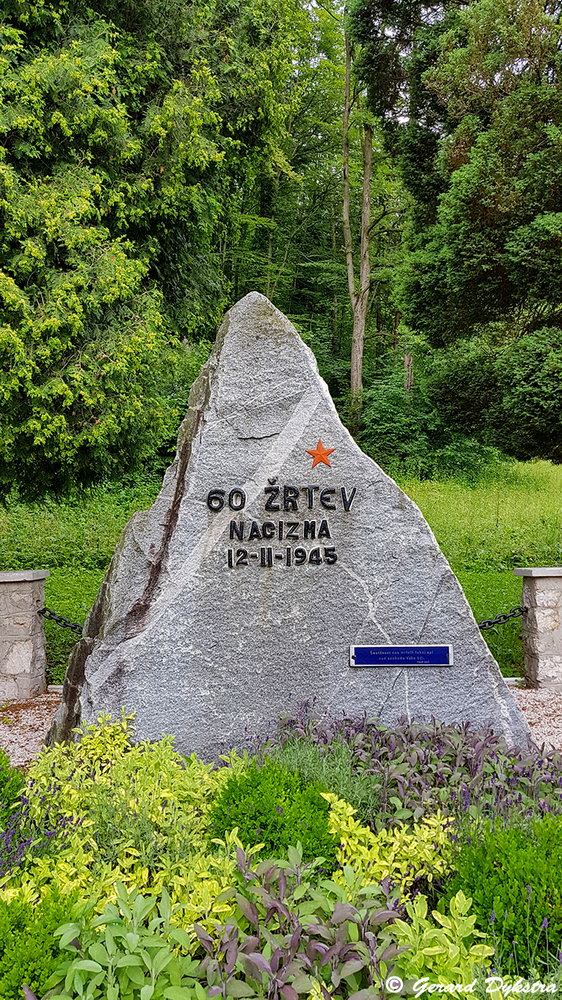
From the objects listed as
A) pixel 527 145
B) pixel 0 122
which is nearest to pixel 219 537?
pixel 0 122

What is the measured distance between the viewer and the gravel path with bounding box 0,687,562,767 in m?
5.08

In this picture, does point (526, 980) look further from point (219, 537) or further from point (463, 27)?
point (463, 27)

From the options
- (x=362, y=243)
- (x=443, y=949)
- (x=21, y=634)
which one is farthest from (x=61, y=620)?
(x=362, y=243)

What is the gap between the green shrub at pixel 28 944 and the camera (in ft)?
6.56

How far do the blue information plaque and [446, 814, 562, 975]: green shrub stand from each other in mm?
1709

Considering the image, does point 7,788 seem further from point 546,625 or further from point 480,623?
point 546,625

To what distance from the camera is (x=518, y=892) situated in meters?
2.27

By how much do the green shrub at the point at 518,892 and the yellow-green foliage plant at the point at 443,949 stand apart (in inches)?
3.1

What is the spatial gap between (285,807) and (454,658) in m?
1.73

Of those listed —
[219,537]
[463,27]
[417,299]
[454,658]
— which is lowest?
[454,658]

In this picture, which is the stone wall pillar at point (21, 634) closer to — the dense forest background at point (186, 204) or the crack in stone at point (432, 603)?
the dense forest background at point (186, 204)

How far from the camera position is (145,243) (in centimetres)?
730

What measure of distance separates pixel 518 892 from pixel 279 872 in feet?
2.40

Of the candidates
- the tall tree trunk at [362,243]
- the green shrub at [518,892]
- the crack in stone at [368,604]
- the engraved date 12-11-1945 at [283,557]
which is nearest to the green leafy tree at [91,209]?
the engraved date 12-11-1945 at [283,557]
